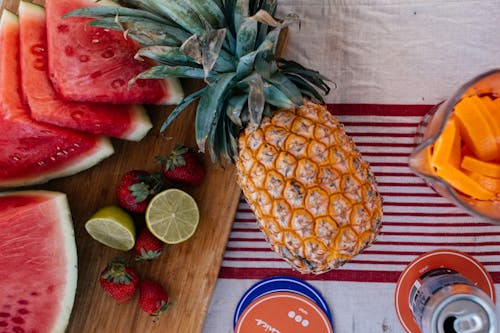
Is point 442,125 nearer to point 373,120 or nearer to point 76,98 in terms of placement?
point 373,120

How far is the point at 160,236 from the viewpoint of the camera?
1386mm

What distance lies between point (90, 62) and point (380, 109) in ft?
2.67

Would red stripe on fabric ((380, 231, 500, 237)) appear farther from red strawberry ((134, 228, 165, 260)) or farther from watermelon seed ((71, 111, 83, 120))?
watermelon seed ((71, 111, 83, 120))

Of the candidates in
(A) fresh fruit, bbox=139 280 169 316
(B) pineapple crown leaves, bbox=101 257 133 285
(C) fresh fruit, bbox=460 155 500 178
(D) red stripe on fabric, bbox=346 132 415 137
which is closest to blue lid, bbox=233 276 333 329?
(A) fresh fruit, bbox=139 280 169 316

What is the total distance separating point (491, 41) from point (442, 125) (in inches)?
17.5

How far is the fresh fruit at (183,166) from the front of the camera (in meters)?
1.38

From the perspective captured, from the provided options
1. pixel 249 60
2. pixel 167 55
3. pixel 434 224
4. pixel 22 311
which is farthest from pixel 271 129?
pixel 22 311

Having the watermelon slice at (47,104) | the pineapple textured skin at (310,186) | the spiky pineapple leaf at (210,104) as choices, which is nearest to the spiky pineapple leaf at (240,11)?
the spiky pineapple leaf at (210,104)

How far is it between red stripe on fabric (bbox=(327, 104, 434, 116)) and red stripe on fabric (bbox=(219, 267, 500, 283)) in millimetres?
459

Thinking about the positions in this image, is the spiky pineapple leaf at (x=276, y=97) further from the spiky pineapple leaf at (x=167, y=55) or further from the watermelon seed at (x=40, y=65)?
the watermelon seed at (x=40, y=65)

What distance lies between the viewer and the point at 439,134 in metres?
1.14

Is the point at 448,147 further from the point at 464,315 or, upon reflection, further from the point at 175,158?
the point at 175,158

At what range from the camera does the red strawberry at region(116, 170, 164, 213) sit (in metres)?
1.38

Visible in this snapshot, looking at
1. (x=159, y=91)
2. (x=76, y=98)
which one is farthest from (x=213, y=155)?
(x=76, y=98)
